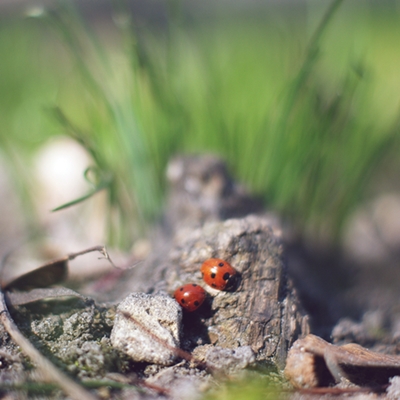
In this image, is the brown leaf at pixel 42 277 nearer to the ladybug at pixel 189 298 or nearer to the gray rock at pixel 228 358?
the ladybug at pixel 189 298

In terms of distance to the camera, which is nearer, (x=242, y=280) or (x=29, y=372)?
(x=29, y=372)

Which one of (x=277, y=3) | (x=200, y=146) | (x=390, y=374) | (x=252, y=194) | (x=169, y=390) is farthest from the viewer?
(x=277, y=3)

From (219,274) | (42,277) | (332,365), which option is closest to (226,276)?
(219,274)

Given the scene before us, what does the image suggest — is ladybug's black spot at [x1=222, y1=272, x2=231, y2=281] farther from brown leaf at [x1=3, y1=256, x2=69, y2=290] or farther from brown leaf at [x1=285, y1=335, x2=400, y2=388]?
brown leaf at [x1=3, y1=256, x2=69, y2=290]

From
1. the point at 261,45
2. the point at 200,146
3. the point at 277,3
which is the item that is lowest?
the point at 200,146

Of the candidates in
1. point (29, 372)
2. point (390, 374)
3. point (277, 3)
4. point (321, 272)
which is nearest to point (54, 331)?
point (29, 372)

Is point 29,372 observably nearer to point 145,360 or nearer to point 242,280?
point 145,360
